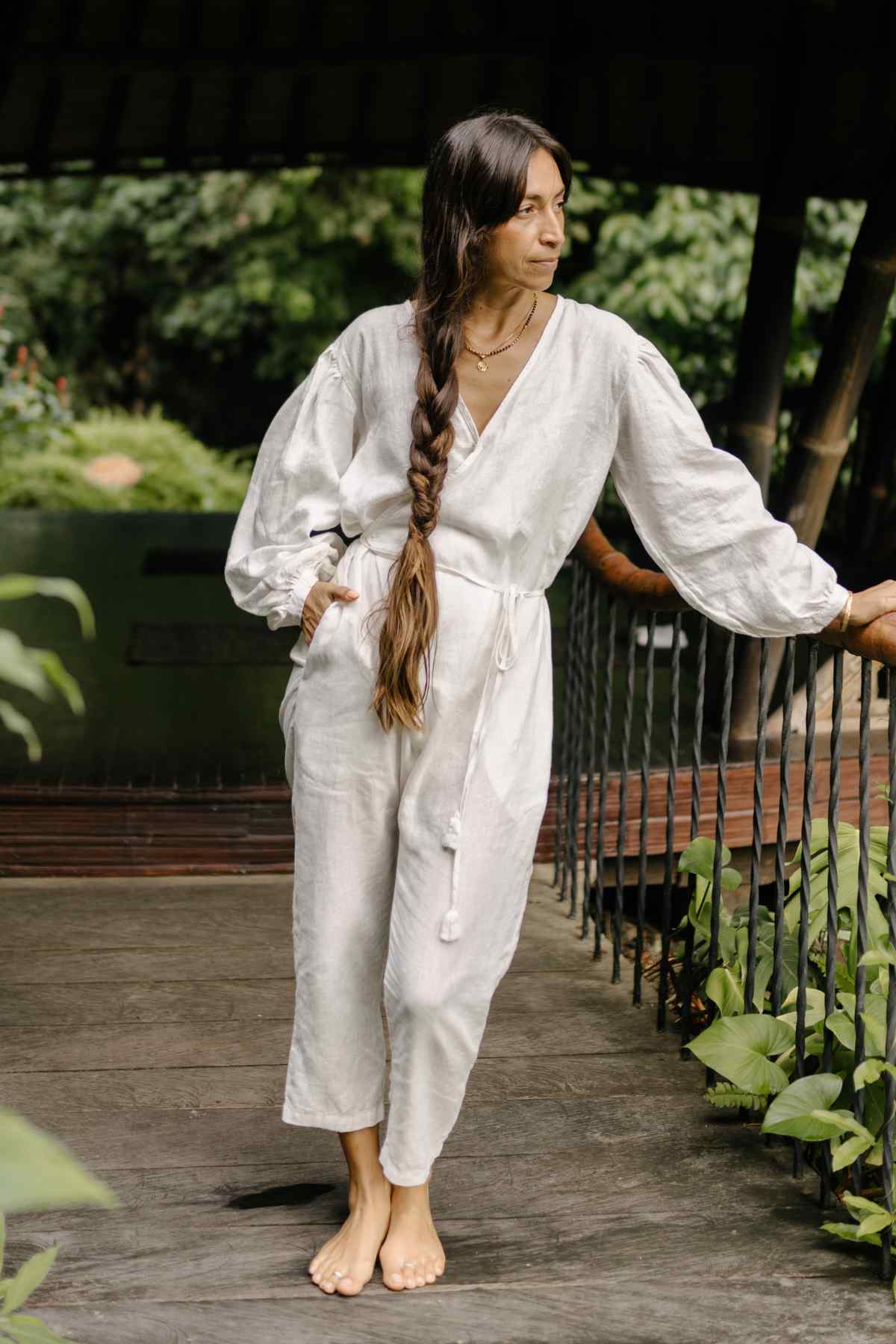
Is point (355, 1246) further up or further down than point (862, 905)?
further down

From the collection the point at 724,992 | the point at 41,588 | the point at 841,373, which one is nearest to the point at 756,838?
the point at 724,992

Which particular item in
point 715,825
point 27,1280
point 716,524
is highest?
point 716,524

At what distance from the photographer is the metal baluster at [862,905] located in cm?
221

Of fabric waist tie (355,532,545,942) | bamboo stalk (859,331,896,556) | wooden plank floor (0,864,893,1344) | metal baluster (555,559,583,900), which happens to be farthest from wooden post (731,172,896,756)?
fabric waist tie (355,532,545,942)

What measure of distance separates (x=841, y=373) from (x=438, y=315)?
2494mm

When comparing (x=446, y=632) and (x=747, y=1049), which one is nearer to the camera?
(x=446, y=632)

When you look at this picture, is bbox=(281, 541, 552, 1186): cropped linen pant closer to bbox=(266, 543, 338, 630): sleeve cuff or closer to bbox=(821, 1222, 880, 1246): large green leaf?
bbox=(266, 543, 338, 630): sleeve cuff

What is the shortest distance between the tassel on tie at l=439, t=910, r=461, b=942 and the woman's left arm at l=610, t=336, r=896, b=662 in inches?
21.3

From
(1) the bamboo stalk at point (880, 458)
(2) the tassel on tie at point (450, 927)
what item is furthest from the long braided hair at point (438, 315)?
(1) the bamboo stalk at point (880, 458)

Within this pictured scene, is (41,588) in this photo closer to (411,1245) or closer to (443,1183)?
(411,1245)

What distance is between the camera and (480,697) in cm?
203

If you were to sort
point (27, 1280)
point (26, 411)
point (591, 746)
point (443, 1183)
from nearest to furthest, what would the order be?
1. point (27, 1280)
2. point (443, 1183)
3. point (591, 746)
4. point (26, 411)

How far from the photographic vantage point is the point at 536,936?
3414mm

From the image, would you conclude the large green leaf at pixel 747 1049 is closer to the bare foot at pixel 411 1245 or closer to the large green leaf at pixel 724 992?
the large green leaf at pixel 724 992
